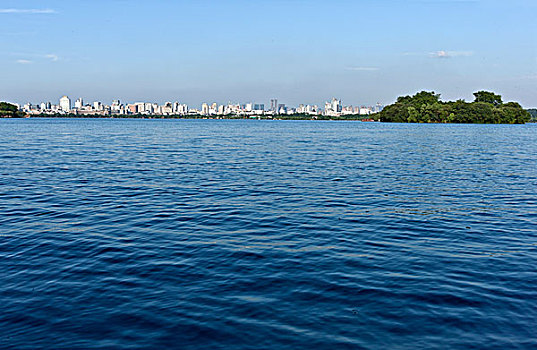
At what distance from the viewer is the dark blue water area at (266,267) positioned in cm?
952

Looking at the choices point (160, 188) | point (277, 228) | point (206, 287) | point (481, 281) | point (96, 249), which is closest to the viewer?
point (206, 287)

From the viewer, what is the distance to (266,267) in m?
13.5

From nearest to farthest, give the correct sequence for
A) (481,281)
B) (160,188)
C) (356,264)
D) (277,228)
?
(481,281)
(356,264)
(277,228)
(160,188)

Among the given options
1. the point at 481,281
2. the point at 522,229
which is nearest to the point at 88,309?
the point at 481,281

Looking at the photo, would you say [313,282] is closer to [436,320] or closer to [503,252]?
[436,320]

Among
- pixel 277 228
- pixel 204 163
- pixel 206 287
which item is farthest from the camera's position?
pixel 204 163

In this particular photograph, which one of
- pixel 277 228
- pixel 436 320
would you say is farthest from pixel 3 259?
pixel 436 320

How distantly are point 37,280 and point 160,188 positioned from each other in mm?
15680

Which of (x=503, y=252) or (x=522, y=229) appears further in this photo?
(x=522, y=229)

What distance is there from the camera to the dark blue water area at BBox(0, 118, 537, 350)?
9.52 m

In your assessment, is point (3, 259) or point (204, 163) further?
point (204, 163)

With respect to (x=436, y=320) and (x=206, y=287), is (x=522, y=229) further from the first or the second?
(x=206, y=287)

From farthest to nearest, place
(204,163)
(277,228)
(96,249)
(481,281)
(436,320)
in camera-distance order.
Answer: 1. (204,163)
2. (277,228)
3. (96,249)
4. (481,281)
5. (436,320)

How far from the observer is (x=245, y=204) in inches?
899
